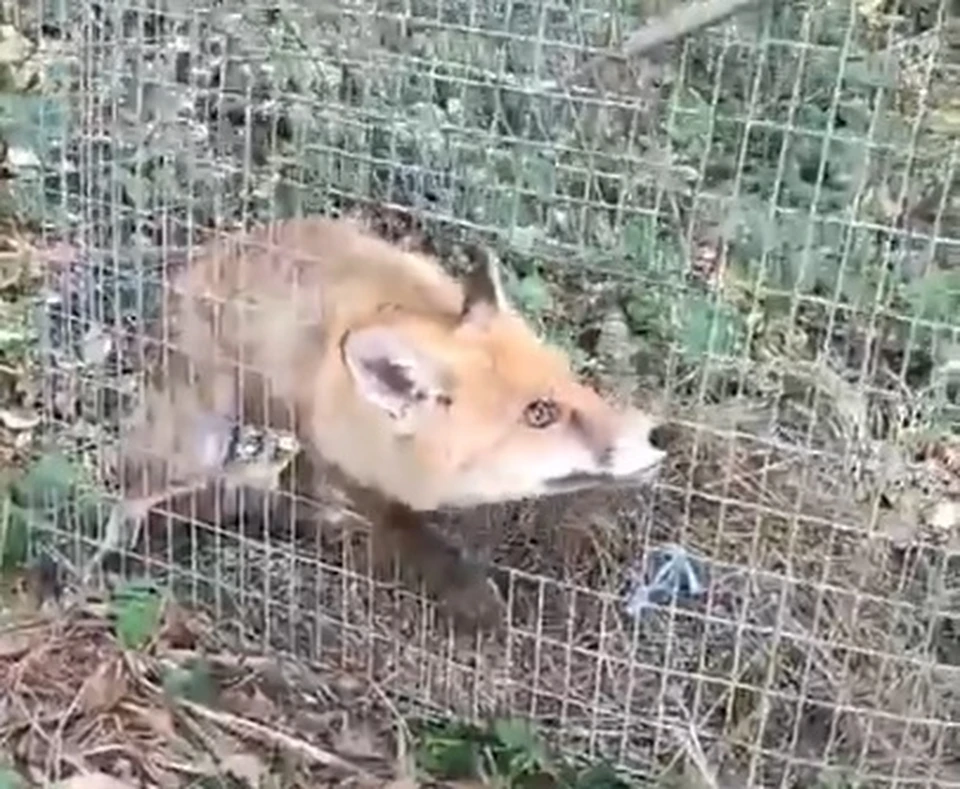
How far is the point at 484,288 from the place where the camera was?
3.75 feet

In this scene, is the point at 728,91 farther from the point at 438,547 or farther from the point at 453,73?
the point at 438,547

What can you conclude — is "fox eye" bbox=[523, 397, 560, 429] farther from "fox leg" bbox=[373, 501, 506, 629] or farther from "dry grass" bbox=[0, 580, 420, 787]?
"dry grass" bbox=[0, 580, 420, 787]

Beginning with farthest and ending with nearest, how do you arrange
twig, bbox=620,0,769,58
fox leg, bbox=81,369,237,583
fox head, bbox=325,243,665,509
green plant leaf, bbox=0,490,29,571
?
green plant leaf, bbox=0,490,29,571
fox leg, bbox=81,369,237,583
fox head, bbox=325,243,665,509
twig, bbox=620,0,769,58

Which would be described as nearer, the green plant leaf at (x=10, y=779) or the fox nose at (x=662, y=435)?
the fox nose at (x=662, y=435)

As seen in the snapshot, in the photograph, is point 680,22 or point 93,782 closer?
point 680,22

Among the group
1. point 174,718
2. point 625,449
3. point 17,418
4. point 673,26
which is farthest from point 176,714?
point 673,26

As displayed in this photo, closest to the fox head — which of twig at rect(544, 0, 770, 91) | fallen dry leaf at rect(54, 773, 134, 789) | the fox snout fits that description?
the fox snout

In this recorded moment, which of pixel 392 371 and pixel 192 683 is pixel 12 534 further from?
pixel 392 371

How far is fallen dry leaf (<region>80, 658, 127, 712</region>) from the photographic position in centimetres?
130

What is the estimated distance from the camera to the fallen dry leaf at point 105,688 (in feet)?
4.25

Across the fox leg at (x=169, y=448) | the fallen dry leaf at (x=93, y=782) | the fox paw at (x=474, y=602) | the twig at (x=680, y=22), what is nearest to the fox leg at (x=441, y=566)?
the fox paw at (x=474, y=602)

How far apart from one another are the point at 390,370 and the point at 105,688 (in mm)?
295

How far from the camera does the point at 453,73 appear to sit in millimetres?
1117

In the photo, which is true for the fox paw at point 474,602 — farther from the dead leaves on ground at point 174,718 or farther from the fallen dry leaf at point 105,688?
the fallen dry leaf at point 105,688
